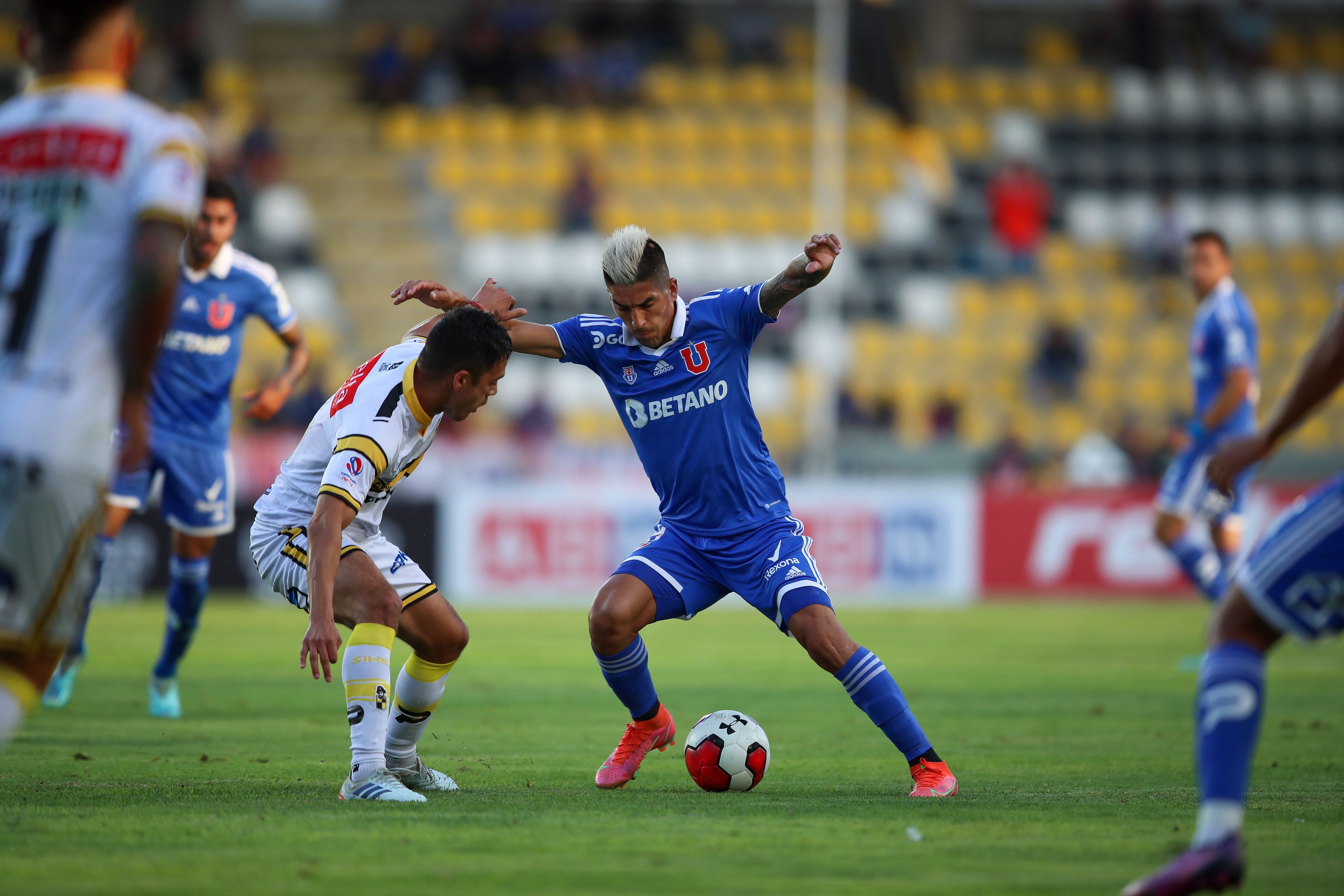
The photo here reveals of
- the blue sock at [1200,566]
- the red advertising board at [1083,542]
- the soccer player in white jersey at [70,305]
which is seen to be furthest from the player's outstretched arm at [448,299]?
the red advertising board at [1083,542]

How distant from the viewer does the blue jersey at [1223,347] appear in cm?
1145

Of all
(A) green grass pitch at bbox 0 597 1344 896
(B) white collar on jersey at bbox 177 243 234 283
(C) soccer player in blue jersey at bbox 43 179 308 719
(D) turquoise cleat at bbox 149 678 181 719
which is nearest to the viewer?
(A) green grass pitch at bbox 0 597 1344 896

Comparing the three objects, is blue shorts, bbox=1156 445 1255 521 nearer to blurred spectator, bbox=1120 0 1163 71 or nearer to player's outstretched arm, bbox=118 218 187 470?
player's outstretched arm, bbox=118 218 187 470

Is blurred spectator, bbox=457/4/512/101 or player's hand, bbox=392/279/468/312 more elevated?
blurred spectator, bbox=457/4/512/101

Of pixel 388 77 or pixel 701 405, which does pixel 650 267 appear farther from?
pixel 388 77

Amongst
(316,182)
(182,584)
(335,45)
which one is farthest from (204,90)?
(182,584)

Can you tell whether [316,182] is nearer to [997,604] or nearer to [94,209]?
[997,604]

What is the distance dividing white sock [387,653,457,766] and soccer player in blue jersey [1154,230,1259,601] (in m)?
7.10

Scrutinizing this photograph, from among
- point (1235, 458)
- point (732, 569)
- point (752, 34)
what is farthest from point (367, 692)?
point (752, 34)

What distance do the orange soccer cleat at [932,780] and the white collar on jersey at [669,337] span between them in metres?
2.07

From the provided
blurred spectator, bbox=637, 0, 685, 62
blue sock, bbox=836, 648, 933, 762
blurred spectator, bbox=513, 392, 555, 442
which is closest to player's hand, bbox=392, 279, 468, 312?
blue sock, bbox=836, 648, 933, 762

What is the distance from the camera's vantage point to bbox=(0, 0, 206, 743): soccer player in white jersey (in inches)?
153

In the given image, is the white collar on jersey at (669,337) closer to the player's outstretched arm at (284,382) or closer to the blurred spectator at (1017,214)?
the player's outstretched arm at (284,382)

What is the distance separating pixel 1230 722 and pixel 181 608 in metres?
6.55
